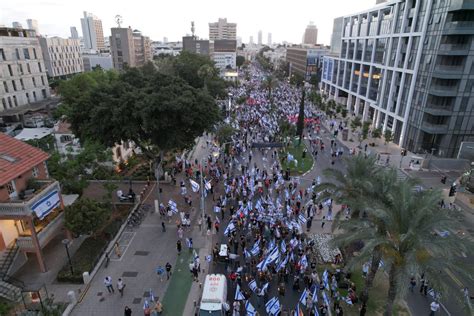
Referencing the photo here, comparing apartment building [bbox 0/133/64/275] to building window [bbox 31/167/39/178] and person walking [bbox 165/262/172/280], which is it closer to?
building window [bbox 31/167/39/178]

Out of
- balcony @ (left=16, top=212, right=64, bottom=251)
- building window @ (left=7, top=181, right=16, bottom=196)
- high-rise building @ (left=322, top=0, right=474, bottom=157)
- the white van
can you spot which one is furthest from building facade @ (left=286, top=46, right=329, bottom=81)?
building window @ (left=7, top=181, right=16, bottom=196)

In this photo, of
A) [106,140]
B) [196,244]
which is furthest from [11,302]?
[106,140]

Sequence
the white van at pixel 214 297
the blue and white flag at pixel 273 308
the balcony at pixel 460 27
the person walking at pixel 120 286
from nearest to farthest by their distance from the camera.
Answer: the blue and white flag at pixel 273 308
the white van at pixel 214 297
the person walking at pixel 120 286
the balcony at pixel 460 27

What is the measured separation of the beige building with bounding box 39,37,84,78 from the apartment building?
320 feet

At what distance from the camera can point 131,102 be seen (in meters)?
33.6

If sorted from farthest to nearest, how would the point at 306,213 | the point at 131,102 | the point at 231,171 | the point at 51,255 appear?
the point at 231,171
the point at 131,102
the point at 306,213
the point at 51,255

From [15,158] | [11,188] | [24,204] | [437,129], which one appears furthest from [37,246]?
[437,129]

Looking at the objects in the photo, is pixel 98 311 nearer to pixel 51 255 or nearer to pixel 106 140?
pixel 51 255

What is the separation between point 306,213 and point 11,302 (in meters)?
24.3

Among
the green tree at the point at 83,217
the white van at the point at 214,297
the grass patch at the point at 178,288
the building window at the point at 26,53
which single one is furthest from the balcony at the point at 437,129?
the building window at the point at 26,53

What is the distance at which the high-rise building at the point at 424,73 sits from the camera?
44.2 m

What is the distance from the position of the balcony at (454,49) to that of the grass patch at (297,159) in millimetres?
23627

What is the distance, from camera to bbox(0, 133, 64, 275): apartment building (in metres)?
21.5

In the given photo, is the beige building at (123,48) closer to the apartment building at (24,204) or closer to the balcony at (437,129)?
the apartment building at (24,204)
